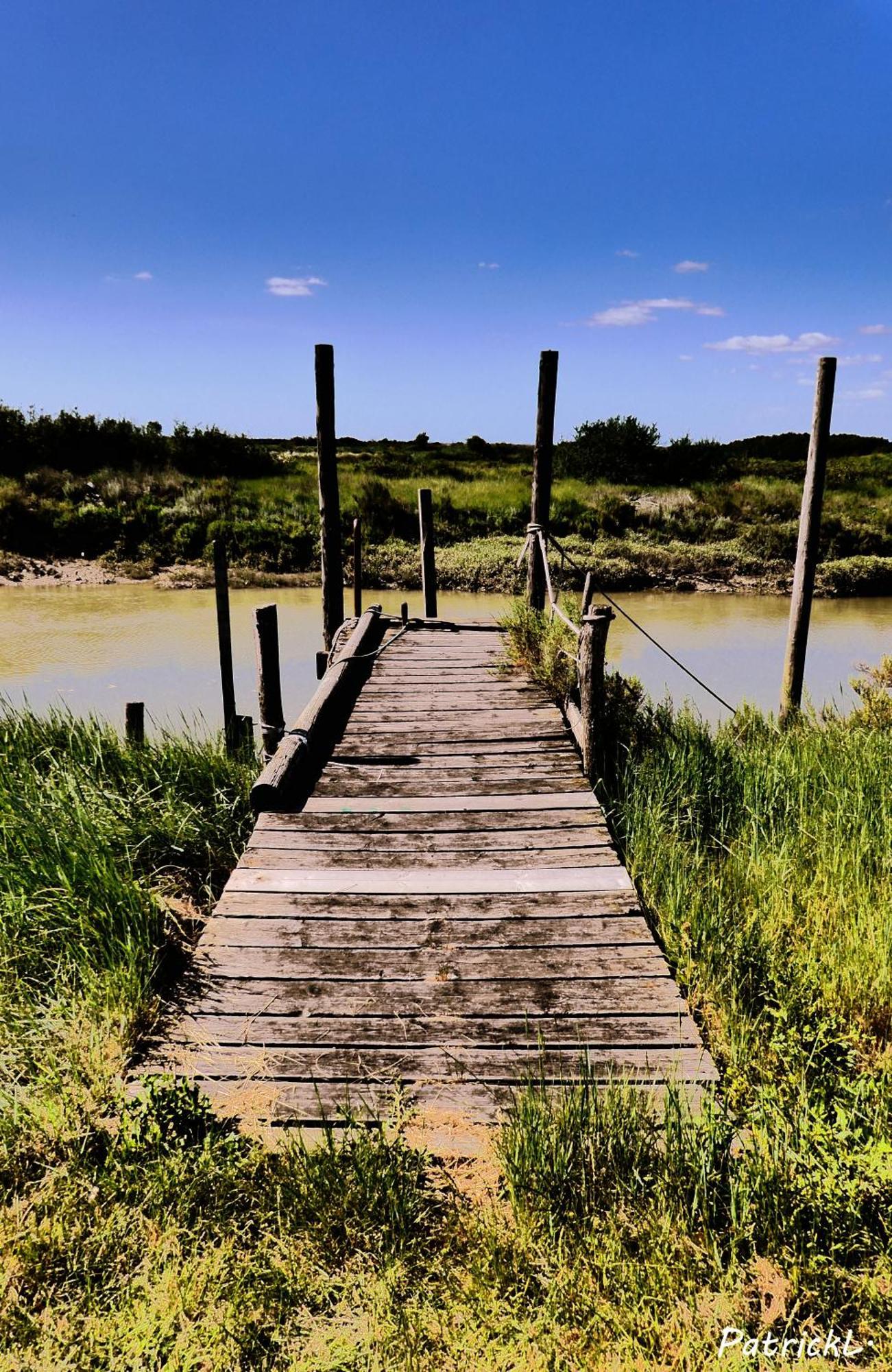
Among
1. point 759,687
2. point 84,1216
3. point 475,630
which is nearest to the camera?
point 84,1216

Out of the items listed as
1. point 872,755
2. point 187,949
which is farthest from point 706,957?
point 872,755

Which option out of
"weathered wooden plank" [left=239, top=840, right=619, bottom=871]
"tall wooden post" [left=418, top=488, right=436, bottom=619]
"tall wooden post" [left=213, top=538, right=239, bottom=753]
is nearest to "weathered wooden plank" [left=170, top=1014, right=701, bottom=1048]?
"weathered wooden plank" [left=239, top=840, right=619, bottom=871]

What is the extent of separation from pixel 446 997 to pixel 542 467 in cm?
704

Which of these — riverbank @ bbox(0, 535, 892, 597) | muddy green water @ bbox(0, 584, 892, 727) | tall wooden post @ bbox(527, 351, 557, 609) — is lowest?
muddy green water @ bbox(0, 584, 892, 727)

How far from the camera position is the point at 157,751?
6.32 meters

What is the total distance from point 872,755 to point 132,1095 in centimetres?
525

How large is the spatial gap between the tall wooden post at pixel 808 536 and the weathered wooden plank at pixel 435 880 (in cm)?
471

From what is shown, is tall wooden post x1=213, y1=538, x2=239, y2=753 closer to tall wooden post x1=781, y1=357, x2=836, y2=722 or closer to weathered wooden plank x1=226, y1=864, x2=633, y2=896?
weathered wooden plank x1=226, y1=864, x2=633, y2=896

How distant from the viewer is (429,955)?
3818mm

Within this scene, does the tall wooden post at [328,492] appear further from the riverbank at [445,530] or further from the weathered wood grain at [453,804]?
the riverbank at [445,530]

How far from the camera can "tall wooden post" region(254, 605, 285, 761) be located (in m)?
5.97

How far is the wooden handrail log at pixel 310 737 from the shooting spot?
17.2ft

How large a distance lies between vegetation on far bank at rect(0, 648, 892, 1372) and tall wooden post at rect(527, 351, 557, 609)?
6.10m

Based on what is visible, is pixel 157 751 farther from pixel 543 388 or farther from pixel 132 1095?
pixel 543 388
